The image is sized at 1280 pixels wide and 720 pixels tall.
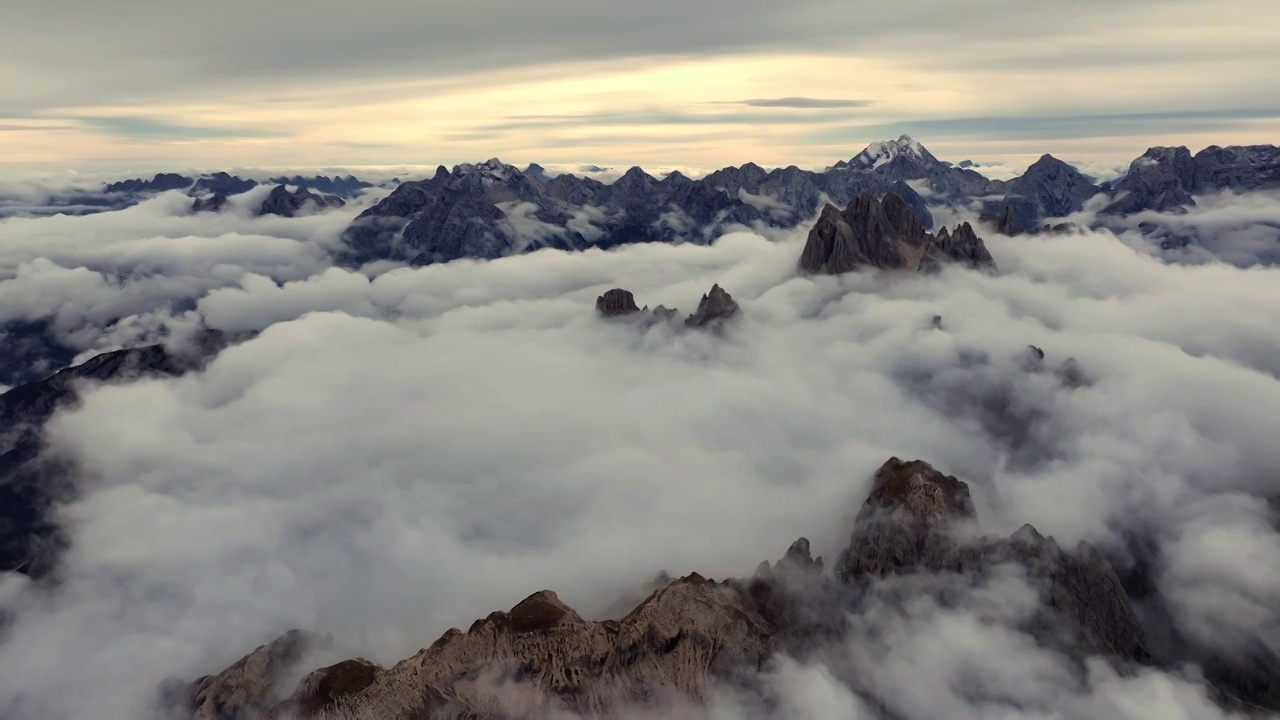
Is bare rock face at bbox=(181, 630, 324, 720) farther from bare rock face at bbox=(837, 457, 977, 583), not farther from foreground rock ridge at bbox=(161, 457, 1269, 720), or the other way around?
bare rock face at bbox=(837, 457, 977, 583)

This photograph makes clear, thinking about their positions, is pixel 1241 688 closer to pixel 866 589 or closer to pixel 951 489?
pixel 951 489

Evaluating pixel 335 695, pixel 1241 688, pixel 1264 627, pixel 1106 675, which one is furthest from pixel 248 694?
pixel 1264 627

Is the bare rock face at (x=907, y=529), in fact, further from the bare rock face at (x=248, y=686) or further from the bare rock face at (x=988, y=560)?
the bare rock face at (x=248, y=686)

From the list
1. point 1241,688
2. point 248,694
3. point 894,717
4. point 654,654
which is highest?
point 654,654

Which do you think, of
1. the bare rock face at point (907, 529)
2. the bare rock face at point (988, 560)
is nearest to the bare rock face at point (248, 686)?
the bare rock face at point (907, 529)

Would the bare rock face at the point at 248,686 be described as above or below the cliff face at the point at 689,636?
below

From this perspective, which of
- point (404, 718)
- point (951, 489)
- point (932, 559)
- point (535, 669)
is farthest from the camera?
point (951, 489)
